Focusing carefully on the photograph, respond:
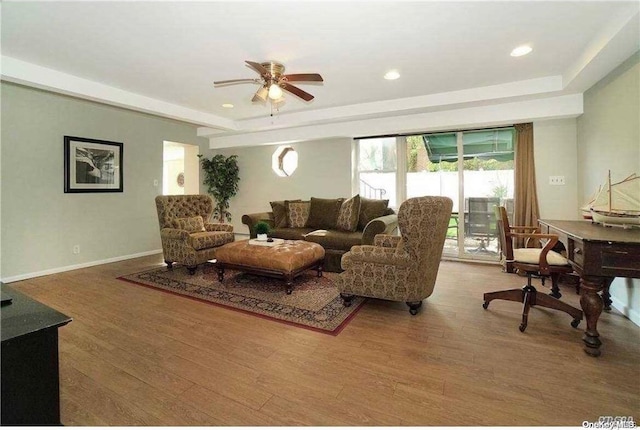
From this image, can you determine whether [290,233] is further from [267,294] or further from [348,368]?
[348,368]

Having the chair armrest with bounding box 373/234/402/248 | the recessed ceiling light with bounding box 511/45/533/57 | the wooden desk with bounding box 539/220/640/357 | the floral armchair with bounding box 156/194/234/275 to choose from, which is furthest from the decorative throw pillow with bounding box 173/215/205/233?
the recessed ceiling light with bounding box 511/45/533/57

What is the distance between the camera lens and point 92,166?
4.58 m

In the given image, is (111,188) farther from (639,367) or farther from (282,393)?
(639,367)

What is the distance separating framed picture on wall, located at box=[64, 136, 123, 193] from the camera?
4.30 m

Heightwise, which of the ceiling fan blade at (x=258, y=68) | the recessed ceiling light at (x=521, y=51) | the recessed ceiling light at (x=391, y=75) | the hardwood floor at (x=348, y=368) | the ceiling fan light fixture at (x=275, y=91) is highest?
the recessed ceiling light at (x=391, y=75)

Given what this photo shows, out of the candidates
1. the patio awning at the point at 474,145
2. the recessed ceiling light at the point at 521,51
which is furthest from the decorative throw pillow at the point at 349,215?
the recessed ceiling light at the point at 521,51

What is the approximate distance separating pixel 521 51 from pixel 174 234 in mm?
4549

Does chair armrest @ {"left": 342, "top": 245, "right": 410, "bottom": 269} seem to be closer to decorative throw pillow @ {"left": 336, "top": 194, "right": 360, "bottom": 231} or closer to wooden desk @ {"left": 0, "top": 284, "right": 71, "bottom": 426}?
decorative throw pillow @ {"left": 336, "top": 194, "right": 360, "bottom": 231}

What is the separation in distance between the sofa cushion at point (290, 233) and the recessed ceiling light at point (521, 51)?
329 cm

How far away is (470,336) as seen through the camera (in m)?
2.29

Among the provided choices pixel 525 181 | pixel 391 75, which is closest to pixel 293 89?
pixel 391 75

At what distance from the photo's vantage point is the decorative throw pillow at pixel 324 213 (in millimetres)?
4879

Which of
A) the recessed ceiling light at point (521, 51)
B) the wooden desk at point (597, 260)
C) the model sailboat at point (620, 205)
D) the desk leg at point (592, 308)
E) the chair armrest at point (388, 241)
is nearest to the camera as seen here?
the wooden desk at point (597, 260)

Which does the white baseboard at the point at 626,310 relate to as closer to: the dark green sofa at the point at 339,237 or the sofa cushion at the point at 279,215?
the dark green sofa at the point at 339,237
